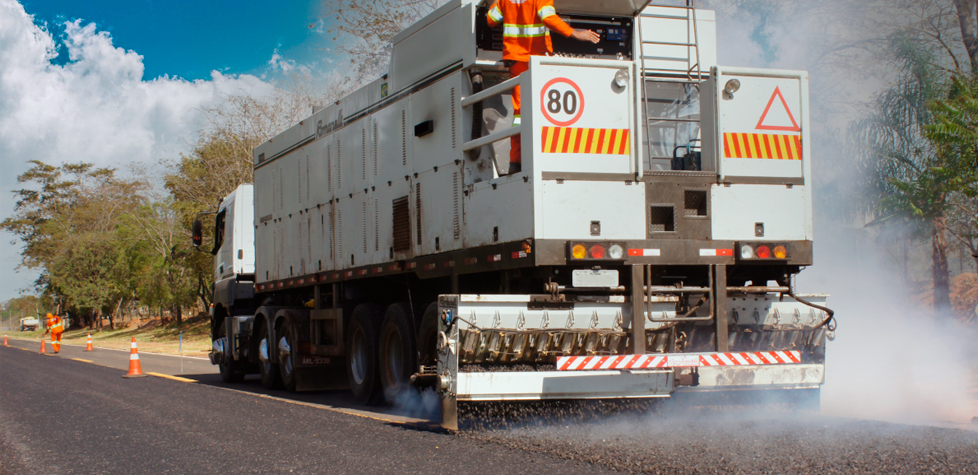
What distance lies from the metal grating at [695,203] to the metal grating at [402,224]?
9.97 feet

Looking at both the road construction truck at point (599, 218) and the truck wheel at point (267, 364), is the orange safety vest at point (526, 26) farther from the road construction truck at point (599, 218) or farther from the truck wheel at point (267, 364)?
the truck wheel at point (267, 364)

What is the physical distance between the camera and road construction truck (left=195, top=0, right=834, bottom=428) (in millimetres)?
6539

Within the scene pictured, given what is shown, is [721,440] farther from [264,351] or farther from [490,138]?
[264,351]

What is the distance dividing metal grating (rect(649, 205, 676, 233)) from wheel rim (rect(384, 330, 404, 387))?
3.14 m

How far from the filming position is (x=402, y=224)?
29.5 ft

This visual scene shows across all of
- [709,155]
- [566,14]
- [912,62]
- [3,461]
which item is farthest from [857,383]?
[912,62]

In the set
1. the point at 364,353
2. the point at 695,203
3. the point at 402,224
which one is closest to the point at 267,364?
the point at 364,353

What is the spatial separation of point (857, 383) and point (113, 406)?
826cm

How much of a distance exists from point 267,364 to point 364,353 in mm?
3405

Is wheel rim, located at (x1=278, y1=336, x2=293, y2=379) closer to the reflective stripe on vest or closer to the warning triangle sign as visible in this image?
the reflective stripe on vest

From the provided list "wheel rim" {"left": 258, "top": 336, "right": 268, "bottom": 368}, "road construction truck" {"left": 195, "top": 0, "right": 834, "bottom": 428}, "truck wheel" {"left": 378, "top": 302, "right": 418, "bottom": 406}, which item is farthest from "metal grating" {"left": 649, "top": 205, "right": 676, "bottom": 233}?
"wheel rim" {"left": 258, "top": 336, "right": 268, "bottom": 368}

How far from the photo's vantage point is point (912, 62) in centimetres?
1809

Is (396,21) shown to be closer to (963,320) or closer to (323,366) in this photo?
(323,366)

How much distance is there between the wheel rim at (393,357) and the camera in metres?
8.88
